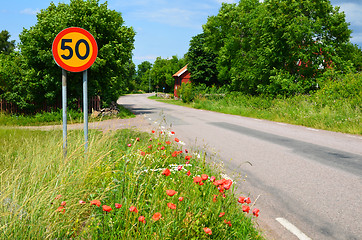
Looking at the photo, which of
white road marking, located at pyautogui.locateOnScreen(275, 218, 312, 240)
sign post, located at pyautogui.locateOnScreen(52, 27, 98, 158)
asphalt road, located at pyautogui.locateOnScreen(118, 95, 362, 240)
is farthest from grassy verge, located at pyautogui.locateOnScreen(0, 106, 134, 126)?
white road marking, located at pyautogui.locateOnScreen(275, 218, 312, 240)

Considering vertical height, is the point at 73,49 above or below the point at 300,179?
above

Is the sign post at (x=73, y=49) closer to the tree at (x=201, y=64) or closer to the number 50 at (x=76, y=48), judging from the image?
the number 50 at (x=76, y=48)

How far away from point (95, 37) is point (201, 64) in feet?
93.1

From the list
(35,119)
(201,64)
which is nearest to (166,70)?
(201,64)

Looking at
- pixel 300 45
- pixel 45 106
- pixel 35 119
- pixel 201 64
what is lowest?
pixel 35 119

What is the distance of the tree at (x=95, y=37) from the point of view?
17.1m

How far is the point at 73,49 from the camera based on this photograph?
17.1 feet

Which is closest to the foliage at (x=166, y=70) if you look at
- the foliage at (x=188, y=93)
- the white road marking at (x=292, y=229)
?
the foliage at (x=188, y=93)

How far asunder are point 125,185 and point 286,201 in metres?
2.56

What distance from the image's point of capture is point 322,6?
72.3 ft

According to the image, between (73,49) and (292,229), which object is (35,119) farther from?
(292,229)

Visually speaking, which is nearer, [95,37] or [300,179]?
[300,179]

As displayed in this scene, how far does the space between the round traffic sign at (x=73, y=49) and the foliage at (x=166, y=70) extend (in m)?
76.9

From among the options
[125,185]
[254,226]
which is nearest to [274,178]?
[254,226]
